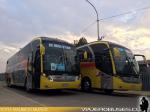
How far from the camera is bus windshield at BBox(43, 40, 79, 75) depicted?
71.8 ft

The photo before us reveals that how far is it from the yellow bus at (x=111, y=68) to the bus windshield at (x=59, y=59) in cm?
180

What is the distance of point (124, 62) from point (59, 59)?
384 centimetres

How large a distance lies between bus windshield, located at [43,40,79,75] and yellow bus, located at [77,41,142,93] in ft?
5.90

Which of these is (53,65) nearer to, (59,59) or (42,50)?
(59,59)

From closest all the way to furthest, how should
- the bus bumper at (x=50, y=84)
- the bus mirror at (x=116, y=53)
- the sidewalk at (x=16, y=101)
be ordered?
the sidewalk at (x=16, y=101) → the bus bumper at (x=50, y=84) → the bus mirror at (x=116, y=53)

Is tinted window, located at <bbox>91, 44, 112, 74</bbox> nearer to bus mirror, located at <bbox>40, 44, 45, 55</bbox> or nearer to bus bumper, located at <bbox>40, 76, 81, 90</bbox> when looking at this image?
bus bumper, located at <bbox>40, 76, 81, 90</bbox>

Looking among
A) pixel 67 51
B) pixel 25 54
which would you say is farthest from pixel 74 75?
pixel 25 54

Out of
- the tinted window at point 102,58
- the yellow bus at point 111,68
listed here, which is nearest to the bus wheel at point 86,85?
the yellow bus at point 111,68

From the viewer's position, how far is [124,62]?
23.4m

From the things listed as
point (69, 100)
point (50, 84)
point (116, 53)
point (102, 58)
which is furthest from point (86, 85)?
point (69, 100)

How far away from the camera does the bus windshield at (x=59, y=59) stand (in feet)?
71.8

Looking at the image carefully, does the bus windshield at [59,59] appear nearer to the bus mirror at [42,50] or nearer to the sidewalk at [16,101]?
the bus mirror at [42,50]

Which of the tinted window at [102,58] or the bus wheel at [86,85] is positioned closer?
the tinted window at [102,58]

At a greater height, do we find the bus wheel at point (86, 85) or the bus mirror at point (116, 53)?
the bus mirror at point (116, 53)
